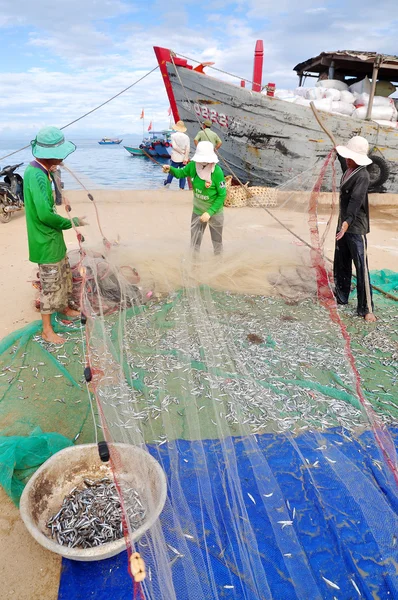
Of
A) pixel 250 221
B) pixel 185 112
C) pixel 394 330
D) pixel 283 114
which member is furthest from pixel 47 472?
pixel 185 112

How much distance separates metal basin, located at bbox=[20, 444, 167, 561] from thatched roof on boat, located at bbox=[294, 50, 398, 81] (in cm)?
1158

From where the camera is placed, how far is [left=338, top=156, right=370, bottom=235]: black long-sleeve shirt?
4609mm

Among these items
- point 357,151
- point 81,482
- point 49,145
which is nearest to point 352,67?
point 357,151

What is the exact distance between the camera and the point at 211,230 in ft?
18.5

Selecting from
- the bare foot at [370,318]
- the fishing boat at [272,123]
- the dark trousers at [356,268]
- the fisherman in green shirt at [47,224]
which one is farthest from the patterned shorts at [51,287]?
the fishing boat at [272,123]

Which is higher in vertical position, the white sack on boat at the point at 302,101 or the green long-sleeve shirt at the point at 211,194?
the white sack on boat at the point at 302,101

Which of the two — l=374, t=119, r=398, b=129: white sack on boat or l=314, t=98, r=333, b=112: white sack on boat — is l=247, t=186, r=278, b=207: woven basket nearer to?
l=314, t=98, r=333, b=112: white sack on boat

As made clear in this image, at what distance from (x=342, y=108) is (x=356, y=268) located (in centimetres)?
834

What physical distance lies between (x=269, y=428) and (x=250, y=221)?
13.9 feet

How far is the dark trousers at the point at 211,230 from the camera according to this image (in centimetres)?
545

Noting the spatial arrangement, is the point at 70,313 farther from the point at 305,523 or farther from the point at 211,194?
the point at 305,523

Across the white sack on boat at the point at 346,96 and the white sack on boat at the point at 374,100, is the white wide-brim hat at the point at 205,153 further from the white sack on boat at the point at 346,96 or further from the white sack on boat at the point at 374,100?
the white sack on boat at the point at 374,100

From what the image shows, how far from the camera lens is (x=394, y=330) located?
15.1ft

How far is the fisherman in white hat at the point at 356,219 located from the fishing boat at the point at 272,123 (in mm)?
6372
